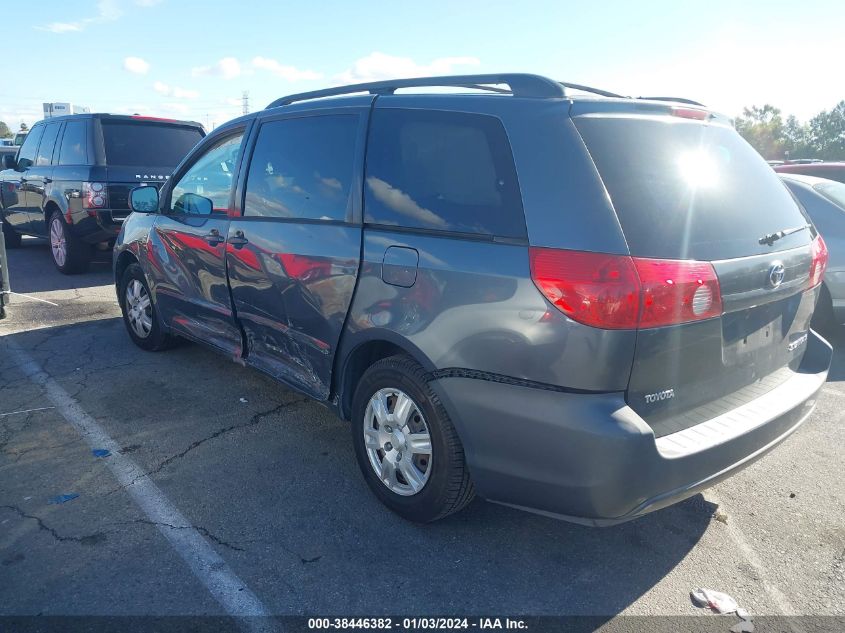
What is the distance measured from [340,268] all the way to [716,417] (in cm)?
179

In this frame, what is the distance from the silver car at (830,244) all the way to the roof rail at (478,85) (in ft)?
13.3

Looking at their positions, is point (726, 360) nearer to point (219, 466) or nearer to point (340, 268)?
point (340, 268)

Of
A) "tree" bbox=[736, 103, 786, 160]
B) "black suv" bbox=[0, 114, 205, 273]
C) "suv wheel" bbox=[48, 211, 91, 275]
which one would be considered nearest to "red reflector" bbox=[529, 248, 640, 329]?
"black suv" bbox=[0, 114, 205, 273]

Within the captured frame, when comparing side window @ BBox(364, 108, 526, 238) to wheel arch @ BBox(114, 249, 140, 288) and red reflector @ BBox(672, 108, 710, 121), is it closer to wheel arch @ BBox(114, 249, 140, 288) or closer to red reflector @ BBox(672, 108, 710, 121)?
red reflector @ BBox(672, 108, 710, 121)

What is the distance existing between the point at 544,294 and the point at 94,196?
7657 millimetres

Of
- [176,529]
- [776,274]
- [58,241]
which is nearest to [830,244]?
[776,274]

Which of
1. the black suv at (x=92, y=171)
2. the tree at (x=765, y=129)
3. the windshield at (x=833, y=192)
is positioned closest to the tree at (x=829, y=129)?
the tree at (x=765, y=129)

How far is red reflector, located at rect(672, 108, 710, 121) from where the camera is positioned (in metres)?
2.77

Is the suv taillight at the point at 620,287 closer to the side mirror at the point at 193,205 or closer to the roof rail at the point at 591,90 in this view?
the roof rail at the point at 591,90

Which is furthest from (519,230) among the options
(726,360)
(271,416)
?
(271,416)

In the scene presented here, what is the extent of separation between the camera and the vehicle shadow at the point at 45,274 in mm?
8398

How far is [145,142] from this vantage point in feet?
29.0

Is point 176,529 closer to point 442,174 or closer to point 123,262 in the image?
point 442,174

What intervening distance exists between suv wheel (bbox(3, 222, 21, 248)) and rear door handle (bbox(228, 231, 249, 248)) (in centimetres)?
901
